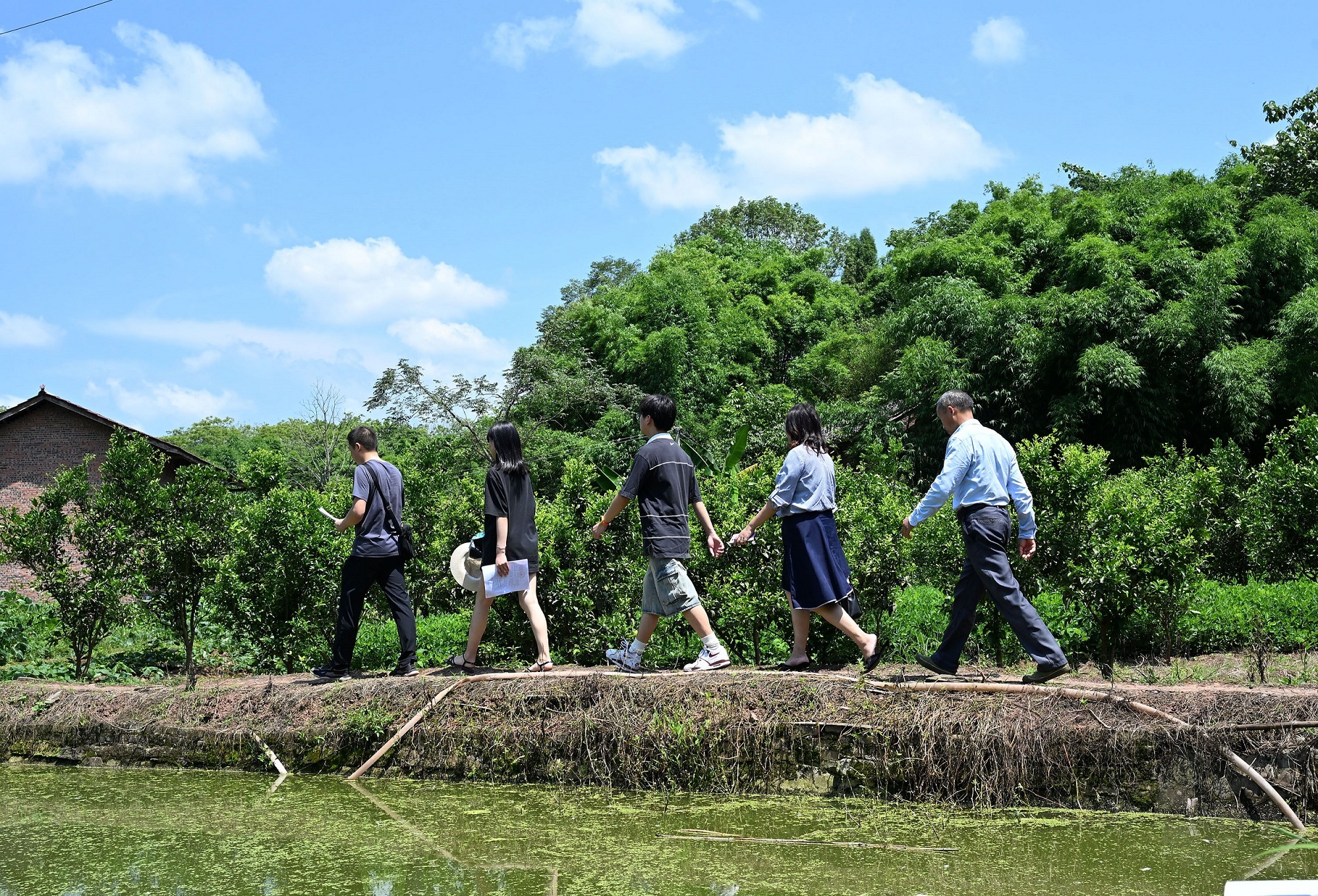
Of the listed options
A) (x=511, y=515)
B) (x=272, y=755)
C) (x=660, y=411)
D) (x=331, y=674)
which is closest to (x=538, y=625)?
(x=511, y=515)

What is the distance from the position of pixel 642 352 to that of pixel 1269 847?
81.8ft

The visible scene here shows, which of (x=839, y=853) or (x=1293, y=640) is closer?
(x=839, y=853)

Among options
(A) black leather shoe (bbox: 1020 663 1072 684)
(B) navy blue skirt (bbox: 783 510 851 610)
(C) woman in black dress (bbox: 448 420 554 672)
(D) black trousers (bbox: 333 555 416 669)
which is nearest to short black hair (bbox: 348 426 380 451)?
(D) black trousers (bbox: 333 555 416 669)

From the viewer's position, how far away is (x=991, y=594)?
578 centimetres

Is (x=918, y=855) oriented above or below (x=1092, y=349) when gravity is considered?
below

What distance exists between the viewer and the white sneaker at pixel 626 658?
6.86 m

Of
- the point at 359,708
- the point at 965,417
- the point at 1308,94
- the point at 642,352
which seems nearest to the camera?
the point at 965,417

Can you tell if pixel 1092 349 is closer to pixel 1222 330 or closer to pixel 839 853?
pixel 1222 330

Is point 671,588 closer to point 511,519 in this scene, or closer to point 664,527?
point 664,527

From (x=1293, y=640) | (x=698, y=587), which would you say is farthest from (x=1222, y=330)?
(x=698, y=587)

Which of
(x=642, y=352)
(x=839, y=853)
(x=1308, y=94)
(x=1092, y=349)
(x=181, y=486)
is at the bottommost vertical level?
(x=839, y=853)

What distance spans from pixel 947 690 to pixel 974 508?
1028mm

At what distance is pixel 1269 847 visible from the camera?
4578mm

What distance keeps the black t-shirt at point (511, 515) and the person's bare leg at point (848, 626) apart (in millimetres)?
1965
